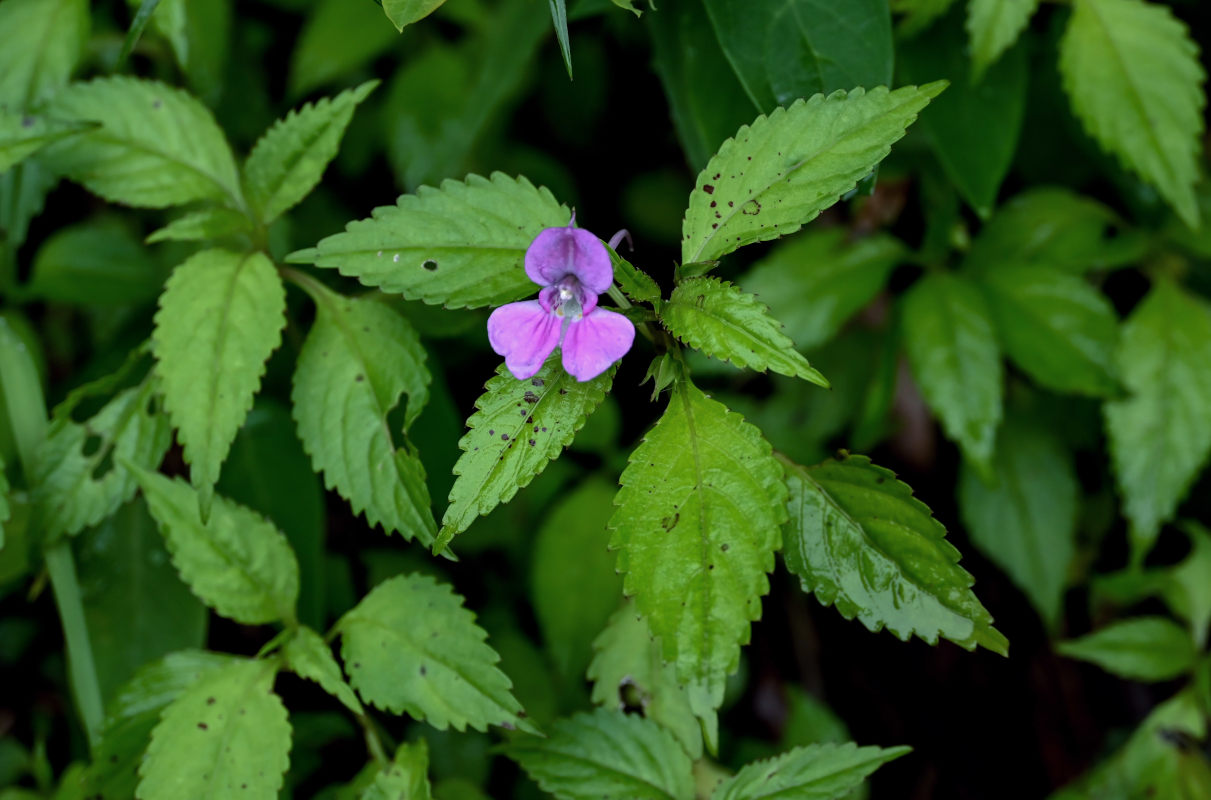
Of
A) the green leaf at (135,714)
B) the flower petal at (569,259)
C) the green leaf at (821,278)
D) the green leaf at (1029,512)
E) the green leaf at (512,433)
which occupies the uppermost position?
the flower petal at (569,259)

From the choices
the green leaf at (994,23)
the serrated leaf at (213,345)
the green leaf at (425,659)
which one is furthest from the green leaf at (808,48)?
the green leaf at (425,659)

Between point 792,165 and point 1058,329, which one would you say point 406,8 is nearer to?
point 792,165

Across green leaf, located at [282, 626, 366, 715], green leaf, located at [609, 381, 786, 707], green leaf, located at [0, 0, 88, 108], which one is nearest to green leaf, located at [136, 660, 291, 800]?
green leaf, located at [282, 626, 366, 715]

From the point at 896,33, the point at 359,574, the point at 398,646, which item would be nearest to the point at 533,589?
the point at 359,574

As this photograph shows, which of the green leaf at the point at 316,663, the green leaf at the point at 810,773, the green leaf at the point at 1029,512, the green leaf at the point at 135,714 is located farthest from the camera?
the green leaf at the point at 1029,512

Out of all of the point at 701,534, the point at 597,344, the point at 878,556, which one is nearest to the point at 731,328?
the point at 597,344

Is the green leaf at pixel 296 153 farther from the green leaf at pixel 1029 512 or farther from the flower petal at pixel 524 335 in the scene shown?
the green leaf at pixel 1029 512

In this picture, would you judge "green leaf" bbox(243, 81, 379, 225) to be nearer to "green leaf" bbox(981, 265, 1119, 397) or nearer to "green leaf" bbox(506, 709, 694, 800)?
"green leaf" bbox(506, 709, 694, 800)
